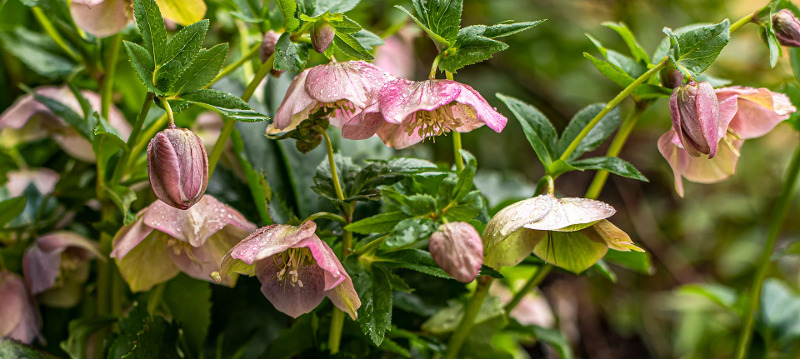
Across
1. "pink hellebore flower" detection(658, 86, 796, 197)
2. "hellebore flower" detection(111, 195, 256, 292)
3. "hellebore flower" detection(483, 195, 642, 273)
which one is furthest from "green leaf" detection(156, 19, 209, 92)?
"pink hellebore flower" detection(658, 86, 796, 197)

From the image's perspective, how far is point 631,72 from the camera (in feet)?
1.73

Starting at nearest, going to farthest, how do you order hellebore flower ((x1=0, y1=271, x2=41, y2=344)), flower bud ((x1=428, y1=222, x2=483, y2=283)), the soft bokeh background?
flower bud ((x1=428, y1=222, x2=483, y2=283)) < hellebore flower ((x1=0, y1=271, x2=41, y2=344)) < the soft bokeh background

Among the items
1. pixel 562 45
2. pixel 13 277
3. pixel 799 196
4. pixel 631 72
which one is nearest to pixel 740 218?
pixel 799 196

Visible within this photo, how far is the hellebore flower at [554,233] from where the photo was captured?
41 cm

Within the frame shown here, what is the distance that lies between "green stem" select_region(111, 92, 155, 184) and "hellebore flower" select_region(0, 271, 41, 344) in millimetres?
137

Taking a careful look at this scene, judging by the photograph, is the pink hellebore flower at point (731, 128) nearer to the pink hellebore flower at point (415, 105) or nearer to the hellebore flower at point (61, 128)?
the pink hellebore flower at point (415, 105)

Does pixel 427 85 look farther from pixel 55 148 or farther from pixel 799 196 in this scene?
pixel 799 196

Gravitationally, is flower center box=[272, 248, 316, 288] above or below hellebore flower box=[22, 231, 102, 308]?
above

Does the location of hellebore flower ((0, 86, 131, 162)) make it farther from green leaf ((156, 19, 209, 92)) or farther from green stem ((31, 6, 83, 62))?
green leaf ((156, 19, 209, 92))

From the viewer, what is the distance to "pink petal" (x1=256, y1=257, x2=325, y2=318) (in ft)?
1.51

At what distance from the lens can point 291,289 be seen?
460 millimetres

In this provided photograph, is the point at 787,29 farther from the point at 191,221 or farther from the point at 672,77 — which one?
the point at 191,221

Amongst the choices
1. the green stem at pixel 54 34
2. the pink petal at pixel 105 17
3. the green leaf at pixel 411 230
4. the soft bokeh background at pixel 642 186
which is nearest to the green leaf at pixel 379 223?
the green leaf at pixel 411 230

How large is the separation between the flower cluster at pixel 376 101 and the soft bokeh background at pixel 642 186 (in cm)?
82
